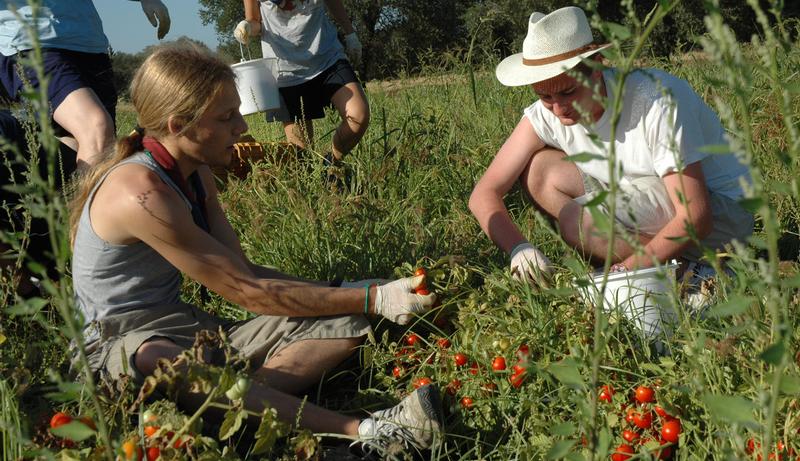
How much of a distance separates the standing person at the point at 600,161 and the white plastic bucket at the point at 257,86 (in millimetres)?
1657

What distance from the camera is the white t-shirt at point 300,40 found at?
4418 mm

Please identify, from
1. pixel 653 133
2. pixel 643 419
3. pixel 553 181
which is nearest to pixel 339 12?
pixel 553 181

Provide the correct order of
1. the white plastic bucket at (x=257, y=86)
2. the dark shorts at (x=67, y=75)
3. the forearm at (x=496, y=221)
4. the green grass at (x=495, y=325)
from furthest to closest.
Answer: the white plastic bucket at (x=257, y=86) < the dark shorts at (x=67, y=75) < the forearm at (x=496, y=221) < the green grass at (x=495, y=325)

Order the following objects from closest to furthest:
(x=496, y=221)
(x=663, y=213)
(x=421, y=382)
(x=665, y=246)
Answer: (x=421, y=382) → (x=665, y=246) → (x=663, y=213) → (x=496, y=221)

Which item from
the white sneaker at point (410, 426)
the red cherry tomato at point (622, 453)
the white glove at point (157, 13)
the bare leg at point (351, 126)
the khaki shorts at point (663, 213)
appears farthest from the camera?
the bare leg at point (351, 126)

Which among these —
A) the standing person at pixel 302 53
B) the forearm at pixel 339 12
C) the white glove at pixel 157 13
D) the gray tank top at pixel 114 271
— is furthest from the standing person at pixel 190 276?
the forearm at pixel 339 12

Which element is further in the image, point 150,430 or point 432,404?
point 432,404

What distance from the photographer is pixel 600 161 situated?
2.40 metres

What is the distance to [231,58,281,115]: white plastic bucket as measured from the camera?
13.7 ft

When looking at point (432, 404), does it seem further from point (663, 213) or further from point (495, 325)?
point (663, 213)

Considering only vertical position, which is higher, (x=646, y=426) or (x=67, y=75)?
(x=67, y=75)

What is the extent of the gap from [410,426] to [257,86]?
8.53 feet

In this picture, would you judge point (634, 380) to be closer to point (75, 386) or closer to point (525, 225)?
point (525, 225)

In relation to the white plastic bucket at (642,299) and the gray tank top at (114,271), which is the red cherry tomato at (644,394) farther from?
the gray tank top at (114,271)
